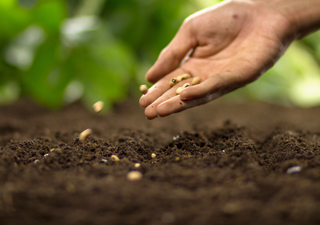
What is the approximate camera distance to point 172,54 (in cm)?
131

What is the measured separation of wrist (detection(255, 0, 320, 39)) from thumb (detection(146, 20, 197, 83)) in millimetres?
438

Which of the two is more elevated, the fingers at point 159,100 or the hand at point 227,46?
the hand at point 227,46

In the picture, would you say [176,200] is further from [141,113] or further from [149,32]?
[149,32]

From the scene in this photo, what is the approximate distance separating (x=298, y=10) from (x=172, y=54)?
68cm

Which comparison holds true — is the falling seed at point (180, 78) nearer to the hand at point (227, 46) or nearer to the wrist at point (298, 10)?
the hand at point (227, 46)

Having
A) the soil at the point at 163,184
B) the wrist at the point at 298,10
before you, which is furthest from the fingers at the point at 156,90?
the wrist at the point at 298,10

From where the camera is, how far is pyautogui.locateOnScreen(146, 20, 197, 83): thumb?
4.29 feet

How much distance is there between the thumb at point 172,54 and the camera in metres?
1.31

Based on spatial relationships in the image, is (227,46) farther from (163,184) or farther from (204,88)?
(163,184)

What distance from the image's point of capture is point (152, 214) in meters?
0.63

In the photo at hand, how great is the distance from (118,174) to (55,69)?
191 cm

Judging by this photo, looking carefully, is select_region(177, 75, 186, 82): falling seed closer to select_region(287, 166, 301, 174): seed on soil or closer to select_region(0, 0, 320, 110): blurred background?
select_region(287, 166, 301, 174): seed on soil

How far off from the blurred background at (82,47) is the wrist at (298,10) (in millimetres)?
1623

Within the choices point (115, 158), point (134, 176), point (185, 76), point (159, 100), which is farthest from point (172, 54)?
point (134, 176)
